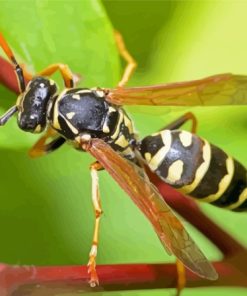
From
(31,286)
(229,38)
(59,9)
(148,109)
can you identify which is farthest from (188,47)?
(31,286)

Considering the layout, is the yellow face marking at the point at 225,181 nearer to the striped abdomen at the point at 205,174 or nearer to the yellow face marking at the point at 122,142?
the striped abdomen at the point at 205,174

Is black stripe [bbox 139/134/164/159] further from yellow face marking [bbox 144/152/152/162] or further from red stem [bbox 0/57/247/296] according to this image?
red stem [bbox 0/57/247/296]

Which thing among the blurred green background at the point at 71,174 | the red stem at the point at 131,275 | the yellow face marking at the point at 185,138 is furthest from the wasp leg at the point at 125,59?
the red stem at the point at 131,275

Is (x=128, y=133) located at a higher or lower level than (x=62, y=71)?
lower

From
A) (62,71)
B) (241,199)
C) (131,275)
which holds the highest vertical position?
(62,71)

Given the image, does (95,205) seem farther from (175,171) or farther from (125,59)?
(125,59)

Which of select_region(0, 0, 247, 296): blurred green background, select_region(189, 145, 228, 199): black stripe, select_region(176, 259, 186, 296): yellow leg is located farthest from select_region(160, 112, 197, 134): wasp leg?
select_region(176, 259, 186, 296): yellow leg

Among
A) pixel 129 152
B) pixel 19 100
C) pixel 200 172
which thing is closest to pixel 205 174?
pixel 200 172
